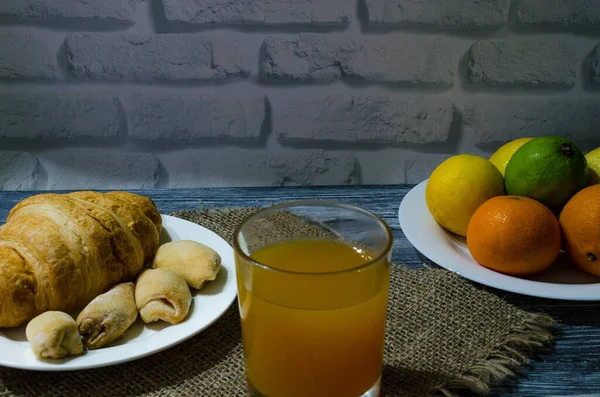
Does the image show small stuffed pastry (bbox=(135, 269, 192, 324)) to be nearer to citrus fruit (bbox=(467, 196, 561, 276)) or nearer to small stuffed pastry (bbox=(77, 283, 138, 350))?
small stuffed pastry (bbox=(77, 283, 138, 350))

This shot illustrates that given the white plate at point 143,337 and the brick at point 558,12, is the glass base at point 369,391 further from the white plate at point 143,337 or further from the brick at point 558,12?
the brick at point 558,12

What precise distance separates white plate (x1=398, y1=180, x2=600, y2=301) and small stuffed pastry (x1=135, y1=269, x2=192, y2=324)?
1.11 ft

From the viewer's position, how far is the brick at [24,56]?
1.34m

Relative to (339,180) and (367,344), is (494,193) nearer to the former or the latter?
(367,344)

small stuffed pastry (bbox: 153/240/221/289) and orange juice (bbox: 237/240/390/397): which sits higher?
orange juice (bbox: 237/240/390/397)

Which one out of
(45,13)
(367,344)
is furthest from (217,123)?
(367,344)

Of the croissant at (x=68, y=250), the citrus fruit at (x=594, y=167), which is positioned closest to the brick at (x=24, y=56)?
the croissant at (x=68, y=250)

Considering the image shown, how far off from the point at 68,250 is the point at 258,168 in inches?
30.7

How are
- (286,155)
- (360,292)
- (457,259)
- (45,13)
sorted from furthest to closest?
(286,155)
(45,13)
(457,259)
(360,292)

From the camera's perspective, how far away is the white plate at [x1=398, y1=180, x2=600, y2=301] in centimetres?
77

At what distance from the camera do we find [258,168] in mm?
1480

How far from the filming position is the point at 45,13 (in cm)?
133

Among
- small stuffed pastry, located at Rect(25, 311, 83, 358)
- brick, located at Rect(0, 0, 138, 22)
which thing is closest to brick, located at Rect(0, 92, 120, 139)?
brick, located at Rect(0, 0, 138, 22)

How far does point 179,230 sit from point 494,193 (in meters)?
0.45
